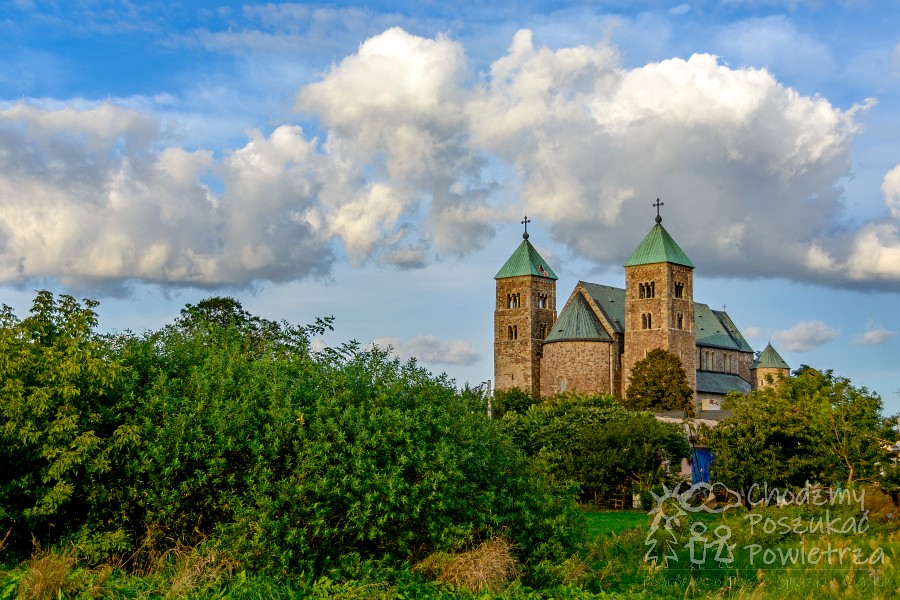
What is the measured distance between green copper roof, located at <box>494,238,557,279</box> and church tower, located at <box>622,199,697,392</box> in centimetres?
856

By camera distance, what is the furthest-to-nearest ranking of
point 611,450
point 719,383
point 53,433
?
point 719,383
point 611,450
point 53,433

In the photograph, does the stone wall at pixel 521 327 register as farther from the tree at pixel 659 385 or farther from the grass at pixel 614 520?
the grass at pixel 614 520

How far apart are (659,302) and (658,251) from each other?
521 centimetres

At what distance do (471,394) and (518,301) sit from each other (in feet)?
270

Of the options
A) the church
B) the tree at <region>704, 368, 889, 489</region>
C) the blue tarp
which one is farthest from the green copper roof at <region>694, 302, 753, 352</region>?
the tree at <region>704, 368, 889, 489</region>

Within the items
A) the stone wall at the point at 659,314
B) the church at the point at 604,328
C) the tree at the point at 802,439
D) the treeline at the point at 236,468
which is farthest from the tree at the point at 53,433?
the stone wall at the point at 659,314

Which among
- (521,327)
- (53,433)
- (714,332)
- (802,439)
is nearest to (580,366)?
(521,327)

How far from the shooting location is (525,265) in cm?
9788

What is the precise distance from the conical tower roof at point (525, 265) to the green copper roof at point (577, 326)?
6888 millimetres

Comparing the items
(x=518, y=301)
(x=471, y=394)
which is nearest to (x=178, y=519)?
(x=471, y=394)

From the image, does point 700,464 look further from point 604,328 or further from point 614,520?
point 604,328

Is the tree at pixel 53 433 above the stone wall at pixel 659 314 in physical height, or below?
below

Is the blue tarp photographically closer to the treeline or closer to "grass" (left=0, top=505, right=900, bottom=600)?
"grass" (left=0, top=505, right=900, bottom=600)

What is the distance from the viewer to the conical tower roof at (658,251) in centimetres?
9231
